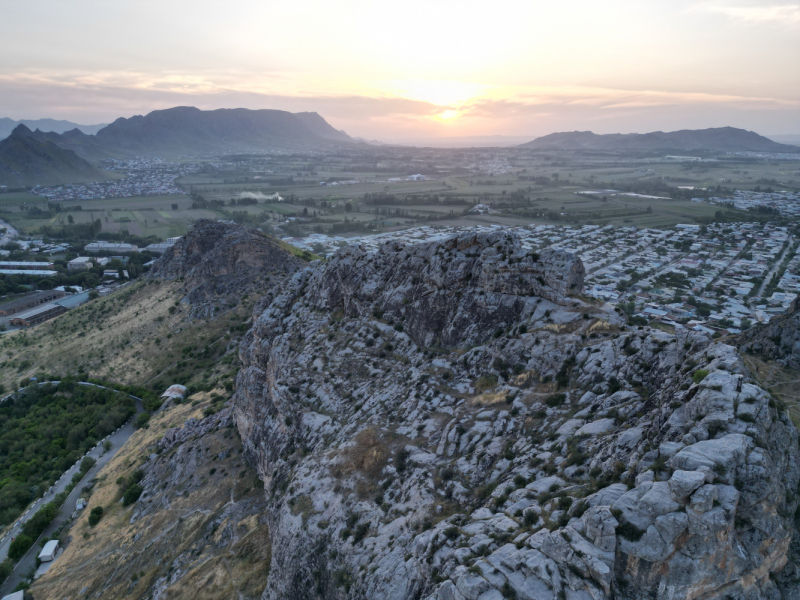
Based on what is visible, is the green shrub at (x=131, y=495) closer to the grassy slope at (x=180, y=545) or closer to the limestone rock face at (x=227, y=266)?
the grassy slope at (x=180, y=545)

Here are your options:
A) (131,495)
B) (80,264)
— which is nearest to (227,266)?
(131,495)

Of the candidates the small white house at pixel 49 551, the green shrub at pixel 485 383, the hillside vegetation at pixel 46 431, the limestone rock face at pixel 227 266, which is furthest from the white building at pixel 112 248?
the green shrub at pixel 485 383

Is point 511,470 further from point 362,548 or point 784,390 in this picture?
point 784,390

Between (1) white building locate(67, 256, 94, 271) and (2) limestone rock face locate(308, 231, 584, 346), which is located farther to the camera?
(1) white building locate(67, 256, 94, 271)

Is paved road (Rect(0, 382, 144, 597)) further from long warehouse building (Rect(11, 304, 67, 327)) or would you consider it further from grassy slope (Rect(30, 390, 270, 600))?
long warehouse building (Rect(11, 304, 67, 327))

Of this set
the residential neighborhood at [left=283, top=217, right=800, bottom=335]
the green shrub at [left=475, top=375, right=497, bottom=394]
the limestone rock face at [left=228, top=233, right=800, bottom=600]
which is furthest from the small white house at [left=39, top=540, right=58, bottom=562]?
the green shrub at [left=475, top=375, right=497, bottom=394]

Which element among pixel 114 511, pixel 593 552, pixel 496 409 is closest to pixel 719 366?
pixel 593 552

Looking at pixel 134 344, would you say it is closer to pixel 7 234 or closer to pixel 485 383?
pixel 485 383
